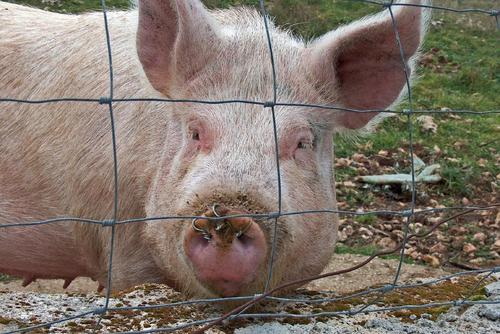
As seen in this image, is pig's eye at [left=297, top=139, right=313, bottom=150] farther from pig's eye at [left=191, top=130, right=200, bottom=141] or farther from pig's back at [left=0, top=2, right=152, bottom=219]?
pig's back at [left=0, top=2, right=152, bottom=219]

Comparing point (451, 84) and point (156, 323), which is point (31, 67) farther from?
point (451, 84)

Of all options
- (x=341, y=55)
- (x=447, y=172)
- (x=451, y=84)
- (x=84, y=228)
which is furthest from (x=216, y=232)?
(x=451, y=84)

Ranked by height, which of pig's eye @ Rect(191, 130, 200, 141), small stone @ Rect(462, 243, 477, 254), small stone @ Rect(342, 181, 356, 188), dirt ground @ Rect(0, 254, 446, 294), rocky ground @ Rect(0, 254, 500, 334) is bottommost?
dirt ground @ Rect(0, 254, 446, 294)

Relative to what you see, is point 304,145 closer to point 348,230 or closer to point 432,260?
point 432,260

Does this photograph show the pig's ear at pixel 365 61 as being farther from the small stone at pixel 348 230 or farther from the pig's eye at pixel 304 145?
the small stone at pixel 348 230

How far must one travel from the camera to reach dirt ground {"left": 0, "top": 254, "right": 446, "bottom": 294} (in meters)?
5.75

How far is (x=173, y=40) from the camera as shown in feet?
10.9

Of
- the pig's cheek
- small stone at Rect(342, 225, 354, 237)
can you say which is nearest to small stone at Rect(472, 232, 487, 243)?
small stone at Rect(342, 225, 354, 237)

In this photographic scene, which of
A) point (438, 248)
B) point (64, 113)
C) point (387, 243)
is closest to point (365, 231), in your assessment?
point (387, 243)

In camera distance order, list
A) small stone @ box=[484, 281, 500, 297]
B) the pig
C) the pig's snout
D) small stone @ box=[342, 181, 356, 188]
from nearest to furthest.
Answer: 1. the pig's snout
2. the pig
3. small stone @ box=[484, 281, 500, 297]
4. small stone @ box=[342, 181, 356, 188]

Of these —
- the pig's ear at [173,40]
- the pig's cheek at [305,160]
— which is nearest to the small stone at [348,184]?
the pig's cheek at [305,160]

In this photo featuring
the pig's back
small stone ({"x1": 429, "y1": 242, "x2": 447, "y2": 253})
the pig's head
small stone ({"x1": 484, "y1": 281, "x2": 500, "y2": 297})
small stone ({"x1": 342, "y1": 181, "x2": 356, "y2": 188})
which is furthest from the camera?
small stone ({"x1": 342, "y1": 181, "x2": 356, "y2": 188})

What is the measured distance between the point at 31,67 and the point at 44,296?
4.43 feet

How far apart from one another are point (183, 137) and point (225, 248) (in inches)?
34.6
